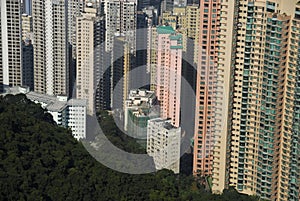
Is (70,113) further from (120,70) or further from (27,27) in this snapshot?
(27,27)

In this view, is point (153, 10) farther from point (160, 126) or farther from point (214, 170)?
point (214, 170)

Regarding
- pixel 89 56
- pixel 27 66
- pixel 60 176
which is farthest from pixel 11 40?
pixel 60 176

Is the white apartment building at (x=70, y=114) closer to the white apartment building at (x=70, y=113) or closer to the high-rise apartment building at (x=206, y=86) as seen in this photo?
the white apartment building at (x=70, y=113)

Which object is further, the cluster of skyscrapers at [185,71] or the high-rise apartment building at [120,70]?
the high-rise apartment building at [120,70]

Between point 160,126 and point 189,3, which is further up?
point 189,3

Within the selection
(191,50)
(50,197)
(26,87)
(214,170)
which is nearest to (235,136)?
(214,170)

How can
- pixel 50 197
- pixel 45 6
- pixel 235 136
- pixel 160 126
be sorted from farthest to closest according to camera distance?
pixel 45 6 < pixel 160 126 < pixel 235 136 < pixel 50 197

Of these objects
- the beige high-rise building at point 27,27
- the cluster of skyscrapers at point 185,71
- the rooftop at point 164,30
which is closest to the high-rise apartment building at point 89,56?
the cluster of skyscrapers at point 185,71

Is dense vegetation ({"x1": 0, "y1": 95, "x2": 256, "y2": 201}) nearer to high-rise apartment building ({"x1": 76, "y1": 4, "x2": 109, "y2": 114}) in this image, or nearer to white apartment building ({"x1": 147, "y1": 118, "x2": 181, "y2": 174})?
white apartment building ({"x1": 147, "y1": 118, "x2": 181, "y2": 174})
